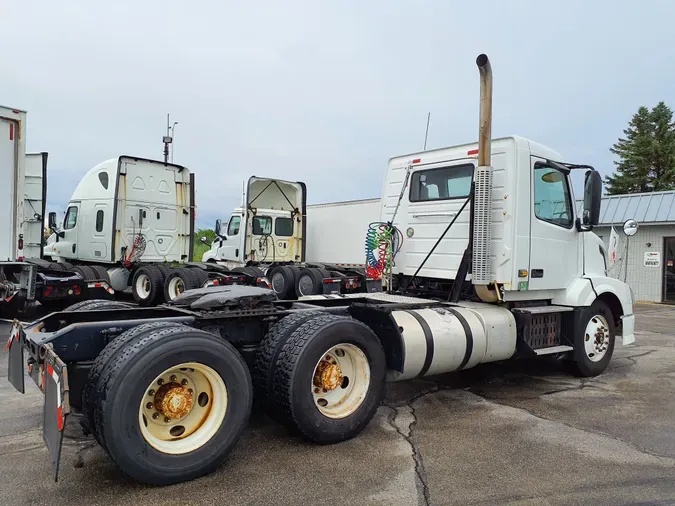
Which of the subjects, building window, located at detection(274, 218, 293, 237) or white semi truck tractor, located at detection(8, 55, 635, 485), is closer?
white semi truck tractor, located at detection(8, 55, 635, 485)

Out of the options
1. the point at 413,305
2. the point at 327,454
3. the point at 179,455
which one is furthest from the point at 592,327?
the point at 179,455

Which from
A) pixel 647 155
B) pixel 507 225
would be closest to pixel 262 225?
pixel 507 225

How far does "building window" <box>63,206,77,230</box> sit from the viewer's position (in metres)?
13.7

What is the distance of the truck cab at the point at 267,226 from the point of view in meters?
14.8

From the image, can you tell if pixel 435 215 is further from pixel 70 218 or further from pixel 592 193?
pixel 70 218

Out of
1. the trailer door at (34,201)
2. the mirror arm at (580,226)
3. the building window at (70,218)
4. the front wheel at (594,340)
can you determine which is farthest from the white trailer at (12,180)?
the front wheel at (594,340)

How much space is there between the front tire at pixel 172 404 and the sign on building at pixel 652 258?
59.9 ft

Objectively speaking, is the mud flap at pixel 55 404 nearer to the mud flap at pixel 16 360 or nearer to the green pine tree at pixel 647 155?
the mud flap at pixel 16 360

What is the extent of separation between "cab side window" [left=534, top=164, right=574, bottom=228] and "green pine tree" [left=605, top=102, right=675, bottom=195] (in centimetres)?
3146

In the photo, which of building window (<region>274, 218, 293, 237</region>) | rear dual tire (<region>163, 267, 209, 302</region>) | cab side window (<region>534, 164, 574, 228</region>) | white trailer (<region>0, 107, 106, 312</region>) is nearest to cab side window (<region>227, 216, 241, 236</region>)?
building window (<region>274, 218, 293, 237</region>)

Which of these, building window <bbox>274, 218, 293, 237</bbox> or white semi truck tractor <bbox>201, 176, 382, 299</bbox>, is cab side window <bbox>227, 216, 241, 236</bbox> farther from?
building window <bbox>274, 218, 293, 237</bbox>

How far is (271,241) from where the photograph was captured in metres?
15.0

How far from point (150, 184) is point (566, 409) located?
1048cm

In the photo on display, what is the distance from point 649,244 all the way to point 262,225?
516 inches
